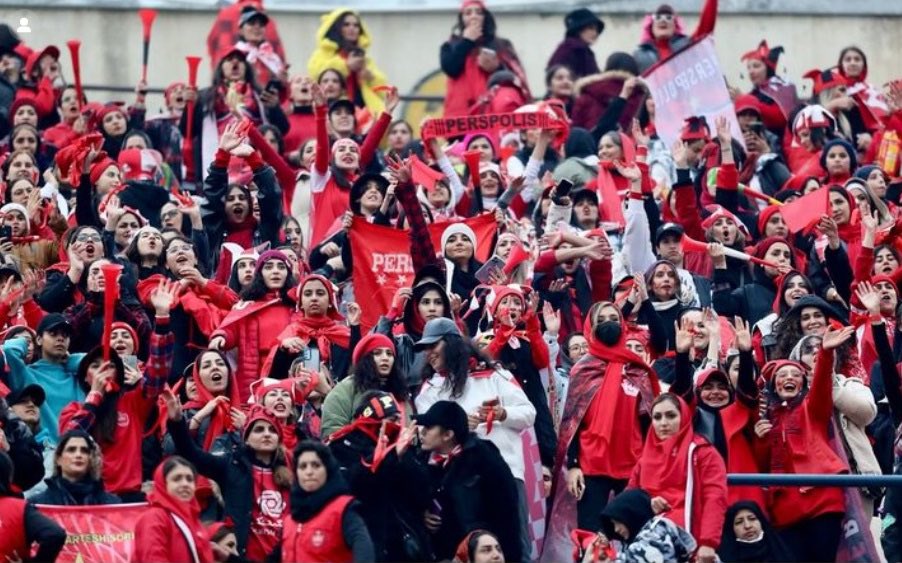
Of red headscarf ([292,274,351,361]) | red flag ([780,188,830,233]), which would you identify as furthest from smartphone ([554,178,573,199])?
red headscarf ([292,274,351,361])

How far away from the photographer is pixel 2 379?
20.6 meters

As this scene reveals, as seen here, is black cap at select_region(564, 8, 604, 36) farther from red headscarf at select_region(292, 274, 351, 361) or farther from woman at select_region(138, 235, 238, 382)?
red headscarf at select_region(292, 274, 351, 361)

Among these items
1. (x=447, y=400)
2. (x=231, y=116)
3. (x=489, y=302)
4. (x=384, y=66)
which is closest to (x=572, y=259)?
(x=489, y=302)

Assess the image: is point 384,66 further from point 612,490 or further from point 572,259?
point 612,490

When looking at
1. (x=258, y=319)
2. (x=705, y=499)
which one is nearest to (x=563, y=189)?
(x=258, y=319)

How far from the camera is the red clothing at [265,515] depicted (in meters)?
19.4

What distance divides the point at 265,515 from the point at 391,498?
30.4 inches

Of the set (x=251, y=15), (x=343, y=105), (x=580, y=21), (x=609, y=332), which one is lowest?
(x=609, y=332)

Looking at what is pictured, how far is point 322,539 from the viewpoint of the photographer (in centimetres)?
1856

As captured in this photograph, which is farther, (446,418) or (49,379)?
(49,379)

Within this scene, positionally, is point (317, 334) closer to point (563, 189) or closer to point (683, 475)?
point (563, 189)

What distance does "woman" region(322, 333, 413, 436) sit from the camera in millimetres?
19938

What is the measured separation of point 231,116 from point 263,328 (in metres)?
5.41

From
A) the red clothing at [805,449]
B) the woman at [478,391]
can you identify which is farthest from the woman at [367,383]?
the red clothing at [805,449]
